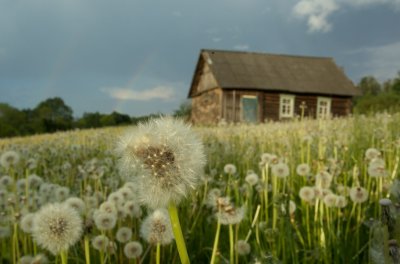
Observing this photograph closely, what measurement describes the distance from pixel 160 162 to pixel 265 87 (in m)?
32.7

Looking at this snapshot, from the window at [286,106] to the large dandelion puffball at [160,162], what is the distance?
3308cm

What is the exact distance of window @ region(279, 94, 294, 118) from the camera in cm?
3359

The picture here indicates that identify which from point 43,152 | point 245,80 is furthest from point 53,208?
point 245,80

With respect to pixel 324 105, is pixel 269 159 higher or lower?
lower

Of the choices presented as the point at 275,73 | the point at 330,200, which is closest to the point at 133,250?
the point at 330,200

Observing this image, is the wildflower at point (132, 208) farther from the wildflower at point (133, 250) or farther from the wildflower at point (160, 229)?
the wildflower at point (160, 229)

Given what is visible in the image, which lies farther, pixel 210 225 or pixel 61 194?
pixel 210 225

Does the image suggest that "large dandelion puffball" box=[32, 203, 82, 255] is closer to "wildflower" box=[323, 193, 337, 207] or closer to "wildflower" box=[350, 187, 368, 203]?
"wildflower" box=[323, 193, 337, 207]

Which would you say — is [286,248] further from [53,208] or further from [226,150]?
[226,150]

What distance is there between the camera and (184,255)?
28.2 inches

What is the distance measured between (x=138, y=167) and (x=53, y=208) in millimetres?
928

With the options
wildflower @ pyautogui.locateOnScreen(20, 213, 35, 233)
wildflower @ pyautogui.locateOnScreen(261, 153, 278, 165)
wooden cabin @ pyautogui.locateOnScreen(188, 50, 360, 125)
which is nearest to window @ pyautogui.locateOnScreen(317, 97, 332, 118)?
wooden cabin @ pyautogui.locateOnScreen(188, 50, 360, 125)

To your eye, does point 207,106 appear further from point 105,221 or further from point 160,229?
point 160,229

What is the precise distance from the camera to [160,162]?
0.86 meters
